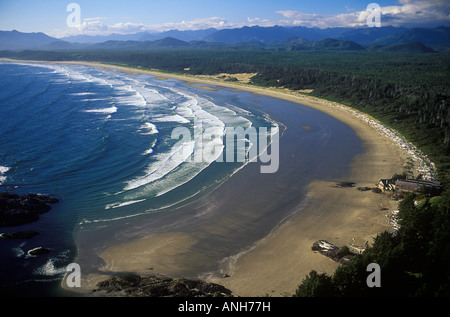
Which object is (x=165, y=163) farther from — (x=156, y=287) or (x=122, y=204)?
(x=156, y=287)

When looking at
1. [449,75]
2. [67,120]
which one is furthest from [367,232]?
[449,75]

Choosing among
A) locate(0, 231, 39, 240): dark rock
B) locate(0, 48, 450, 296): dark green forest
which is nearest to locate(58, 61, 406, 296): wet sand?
locate(0, 48, 450, 296): dark green forest

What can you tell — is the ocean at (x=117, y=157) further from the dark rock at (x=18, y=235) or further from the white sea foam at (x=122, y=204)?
the dark rock at (x=18, y=235)

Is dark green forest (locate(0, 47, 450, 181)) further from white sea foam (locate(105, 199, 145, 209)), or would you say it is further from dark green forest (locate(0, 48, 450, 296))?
white sea foam (locate(105, 199, 145, 209))

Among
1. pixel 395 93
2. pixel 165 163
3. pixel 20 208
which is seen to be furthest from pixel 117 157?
pixel 395 93

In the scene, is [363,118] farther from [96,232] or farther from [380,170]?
[96,232]

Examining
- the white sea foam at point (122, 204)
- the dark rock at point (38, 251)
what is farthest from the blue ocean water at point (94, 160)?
the dark rock at point (38, 251)
